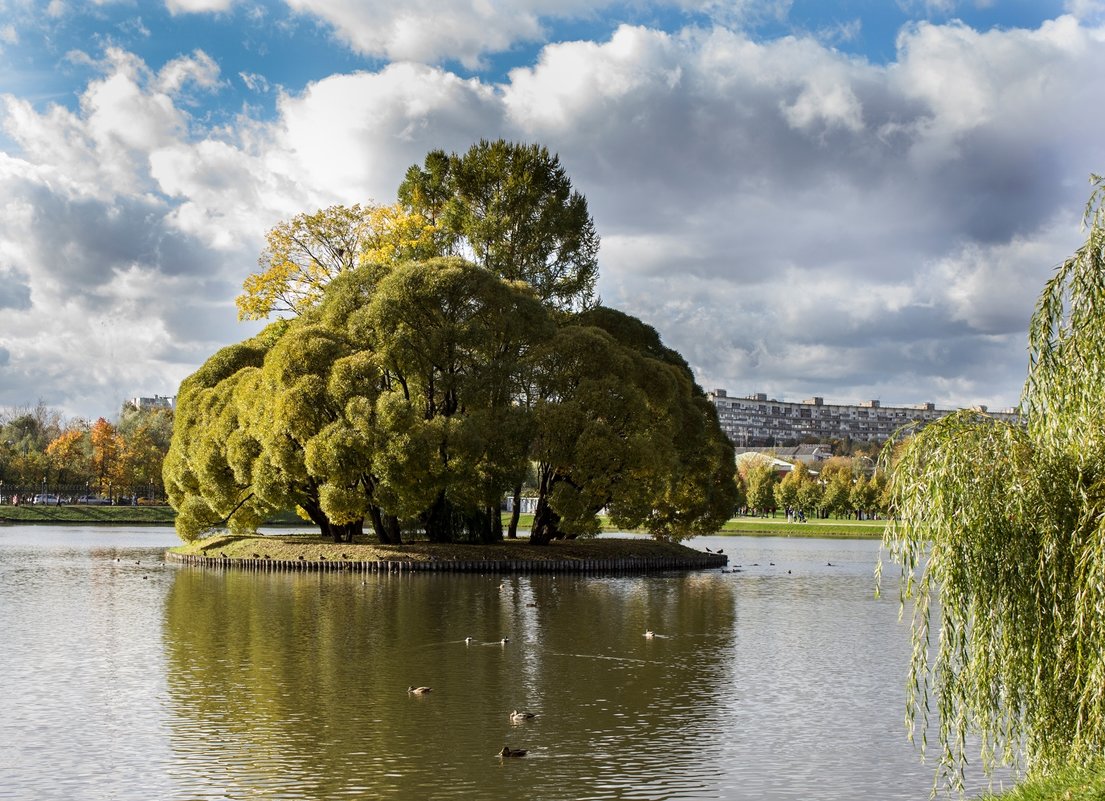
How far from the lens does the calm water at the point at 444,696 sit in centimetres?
A: 1734

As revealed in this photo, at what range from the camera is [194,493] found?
65750 millimetres

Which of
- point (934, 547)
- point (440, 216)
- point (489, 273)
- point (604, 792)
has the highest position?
point (440, 216)

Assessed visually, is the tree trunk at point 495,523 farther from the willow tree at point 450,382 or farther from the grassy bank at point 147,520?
the grassy bank at point 147,520

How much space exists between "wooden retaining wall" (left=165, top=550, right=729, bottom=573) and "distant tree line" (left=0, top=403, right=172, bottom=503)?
238 ft

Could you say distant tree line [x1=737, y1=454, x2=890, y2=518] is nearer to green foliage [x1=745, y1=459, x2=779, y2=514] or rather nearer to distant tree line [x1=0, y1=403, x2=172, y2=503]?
green foliage [x1=745, y1=459, x2=779, y2=514]

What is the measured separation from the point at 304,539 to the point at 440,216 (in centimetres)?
2548

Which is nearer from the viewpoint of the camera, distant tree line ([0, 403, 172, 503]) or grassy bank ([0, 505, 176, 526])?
grassy bank ([0, 505, 176, 526])

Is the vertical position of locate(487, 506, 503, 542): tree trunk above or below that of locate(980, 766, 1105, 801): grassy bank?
above

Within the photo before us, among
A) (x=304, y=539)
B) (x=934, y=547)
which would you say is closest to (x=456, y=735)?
(x=934, y=547)

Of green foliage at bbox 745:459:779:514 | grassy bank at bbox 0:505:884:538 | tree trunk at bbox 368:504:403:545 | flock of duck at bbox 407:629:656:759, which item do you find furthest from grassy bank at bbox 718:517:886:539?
flock of duck at bbox 407:629:656:759

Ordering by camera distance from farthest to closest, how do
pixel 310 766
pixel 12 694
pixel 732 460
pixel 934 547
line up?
pixel 732 460
pixel 12 694
pixel 310 766
pixel 934 547

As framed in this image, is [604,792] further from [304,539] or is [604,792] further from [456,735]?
[304,539]

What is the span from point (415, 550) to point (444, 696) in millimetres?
34493

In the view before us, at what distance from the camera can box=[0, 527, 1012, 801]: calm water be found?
17.3m
